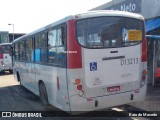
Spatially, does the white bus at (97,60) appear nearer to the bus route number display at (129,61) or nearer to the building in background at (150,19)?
the bus route number display at (129,61)

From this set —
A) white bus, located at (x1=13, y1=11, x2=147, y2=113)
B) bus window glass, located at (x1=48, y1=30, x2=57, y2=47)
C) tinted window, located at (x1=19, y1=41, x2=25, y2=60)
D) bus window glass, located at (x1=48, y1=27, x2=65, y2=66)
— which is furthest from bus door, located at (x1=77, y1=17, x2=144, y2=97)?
tinted window, located at (x1=19, y1=41, x2=25, y2=60)

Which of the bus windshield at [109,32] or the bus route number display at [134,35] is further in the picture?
the bus route number display at [134,35]

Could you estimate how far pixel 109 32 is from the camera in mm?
7359

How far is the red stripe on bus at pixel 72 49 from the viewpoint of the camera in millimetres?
6887

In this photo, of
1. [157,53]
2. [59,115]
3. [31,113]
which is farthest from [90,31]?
[157,53]

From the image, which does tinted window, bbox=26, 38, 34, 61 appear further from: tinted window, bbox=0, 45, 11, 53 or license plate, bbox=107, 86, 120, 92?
tinted window, bbox=0, 45, 11, 53

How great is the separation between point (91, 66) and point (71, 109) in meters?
1.21

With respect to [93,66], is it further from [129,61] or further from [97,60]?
[129,61]

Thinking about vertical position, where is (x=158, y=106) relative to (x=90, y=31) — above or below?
below

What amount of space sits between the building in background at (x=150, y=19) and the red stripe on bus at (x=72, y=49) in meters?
5.58

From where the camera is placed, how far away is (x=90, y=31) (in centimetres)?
713

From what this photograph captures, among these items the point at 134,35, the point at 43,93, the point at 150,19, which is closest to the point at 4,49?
the point at 150,19

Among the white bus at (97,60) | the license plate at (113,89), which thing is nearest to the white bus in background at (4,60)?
the white bus at (97,60)

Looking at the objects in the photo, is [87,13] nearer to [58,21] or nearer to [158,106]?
[58,21]
